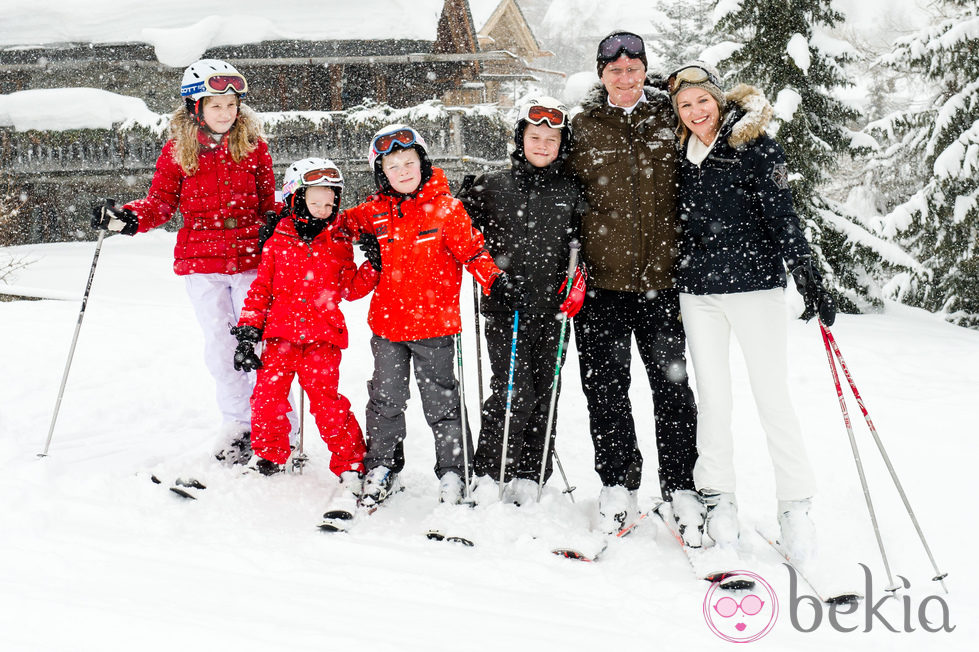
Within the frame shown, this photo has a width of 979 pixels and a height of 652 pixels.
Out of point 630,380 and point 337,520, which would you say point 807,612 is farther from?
point 337,520

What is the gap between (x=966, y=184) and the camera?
416 inches

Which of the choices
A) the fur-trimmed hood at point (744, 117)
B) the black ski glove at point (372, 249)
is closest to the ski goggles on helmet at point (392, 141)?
the black ski glove at point (372, 249)

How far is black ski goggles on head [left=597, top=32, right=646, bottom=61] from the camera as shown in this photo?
3.48 meters

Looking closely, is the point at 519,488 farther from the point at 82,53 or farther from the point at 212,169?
the point at 82,53

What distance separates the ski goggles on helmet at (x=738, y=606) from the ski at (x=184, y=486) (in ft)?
8.77

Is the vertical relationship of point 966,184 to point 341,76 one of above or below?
below

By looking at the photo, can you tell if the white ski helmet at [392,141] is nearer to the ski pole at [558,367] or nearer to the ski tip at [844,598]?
the ski pole at [558,367]

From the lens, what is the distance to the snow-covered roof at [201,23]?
15.0 metres

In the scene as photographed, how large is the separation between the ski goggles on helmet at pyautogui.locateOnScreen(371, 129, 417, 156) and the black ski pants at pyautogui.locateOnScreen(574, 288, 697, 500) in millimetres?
1281

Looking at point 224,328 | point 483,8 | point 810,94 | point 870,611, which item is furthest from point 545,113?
point 483,8

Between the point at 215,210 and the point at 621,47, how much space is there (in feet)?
8.14

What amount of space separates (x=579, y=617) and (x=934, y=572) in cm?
180

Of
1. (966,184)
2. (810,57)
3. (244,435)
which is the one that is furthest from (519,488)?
(966,184)

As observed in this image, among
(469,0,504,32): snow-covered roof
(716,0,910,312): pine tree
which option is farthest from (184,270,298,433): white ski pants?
(469,0,504,32): snow-covered roof
